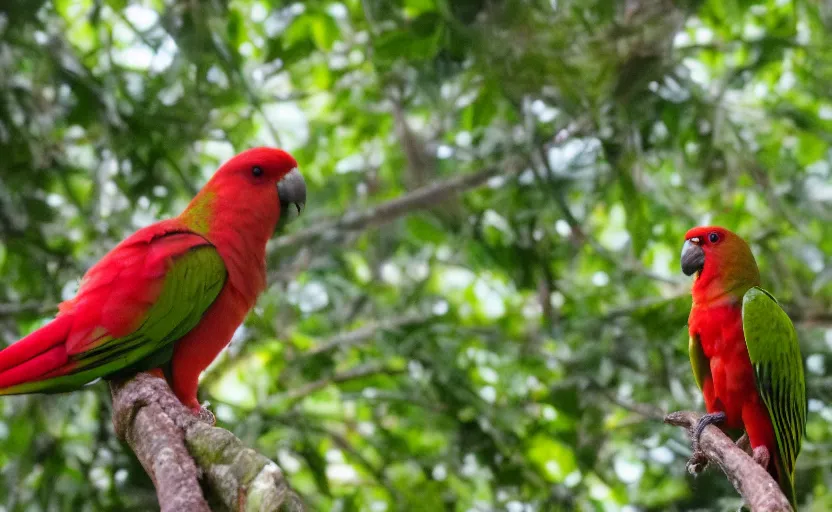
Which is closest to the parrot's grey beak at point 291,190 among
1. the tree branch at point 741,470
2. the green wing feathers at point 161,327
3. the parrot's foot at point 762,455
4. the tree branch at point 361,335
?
the green wing feathers at point 161,327

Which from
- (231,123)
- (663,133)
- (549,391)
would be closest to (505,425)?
(549,391)

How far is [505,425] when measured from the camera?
4.73 m

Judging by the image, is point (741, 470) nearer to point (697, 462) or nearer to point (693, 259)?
point (697, 462)

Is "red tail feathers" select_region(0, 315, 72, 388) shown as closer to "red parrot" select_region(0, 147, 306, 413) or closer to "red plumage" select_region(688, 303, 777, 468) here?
"red parrot" select_region(0, 147, 306, 413)

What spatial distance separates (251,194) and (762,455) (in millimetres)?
1390

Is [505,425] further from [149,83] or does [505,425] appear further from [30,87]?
[30,87]

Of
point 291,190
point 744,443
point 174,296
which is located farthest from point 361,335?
point 744,443

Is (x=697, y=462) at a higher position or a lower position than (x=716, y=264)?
lower

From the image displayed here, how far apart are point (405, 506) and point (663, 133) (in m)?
2.34

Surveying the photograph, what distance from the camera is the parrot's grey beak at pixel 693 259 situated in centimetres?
204

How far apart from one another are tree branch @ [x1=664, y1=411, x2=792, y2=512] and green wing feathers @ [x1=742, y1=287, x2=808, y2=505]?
187 mm

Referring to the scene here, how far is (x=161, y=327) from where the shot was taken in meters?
2.07

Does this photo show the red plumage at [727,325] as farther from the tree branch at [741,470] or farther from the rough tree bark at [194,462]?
the rough tree bark at [194,462]

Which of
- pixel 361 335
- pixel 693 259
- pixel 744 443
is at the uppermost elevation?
pixel 693 259
